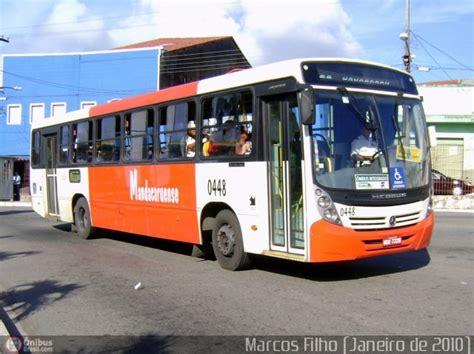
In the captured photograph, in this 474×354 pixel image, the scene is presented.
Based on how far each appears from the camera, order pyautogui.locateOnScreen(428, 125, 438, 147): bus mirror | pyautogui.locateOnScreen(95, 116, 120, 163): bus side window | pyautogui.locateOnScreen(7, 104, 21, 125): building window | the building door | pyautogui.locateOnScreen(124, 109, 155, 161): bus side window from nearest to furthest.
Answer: pyautogui.locateOnScreen(428, 125, 438, 147): bus mirror → pyautogui.locateOnScreen(124, 109, 155, 161): bus side window → pyautogui.locateOnScreen(95, 116, 120, 163): bus side window → the building door → pyautogui.locateOnScreen(7, 104, 21, 125): building window

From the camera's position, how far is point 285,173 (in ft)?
24.1

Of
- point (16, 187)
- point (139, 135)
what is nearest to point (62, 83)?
point (16, 187)

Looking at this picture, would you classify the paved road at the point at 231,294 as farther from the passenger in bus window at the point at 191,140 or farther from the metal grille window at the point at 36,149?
the metal grille window at the point at 36,149

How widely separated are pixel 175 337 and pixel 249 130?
3.57 m

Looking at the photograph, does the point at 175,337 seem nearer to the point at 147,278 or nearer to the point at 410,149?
the point at 147,278

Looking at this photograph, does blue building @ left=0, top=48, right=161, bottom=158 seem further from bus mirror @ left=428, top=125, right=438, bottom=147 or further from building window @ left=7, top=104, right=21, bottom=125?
bus mirror @ left=428, top=125, right=438, bottom=147

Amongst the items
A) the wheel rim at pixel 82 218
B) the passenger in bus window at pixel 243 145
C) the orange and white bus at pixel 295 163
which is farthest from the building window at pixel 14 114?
the passenger in bus window at pixel 243 145

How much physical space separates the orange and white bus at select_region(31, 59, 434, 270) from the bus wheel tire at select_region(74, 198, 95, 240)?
3318 millimetres

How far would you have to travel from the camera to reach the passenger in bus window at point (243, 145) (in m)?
7.92

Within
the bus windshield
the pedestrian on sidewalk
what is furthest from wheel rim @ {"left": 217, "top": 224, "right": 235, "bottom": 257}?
the pedestrian on sidewalk

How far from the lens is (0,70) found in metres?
40.2

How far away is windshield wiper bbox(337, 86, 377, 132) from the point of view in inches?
281

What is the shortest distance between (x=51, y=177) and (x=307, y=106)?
982 cm

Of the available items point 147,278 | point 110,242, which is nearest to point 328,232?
point 147,278
